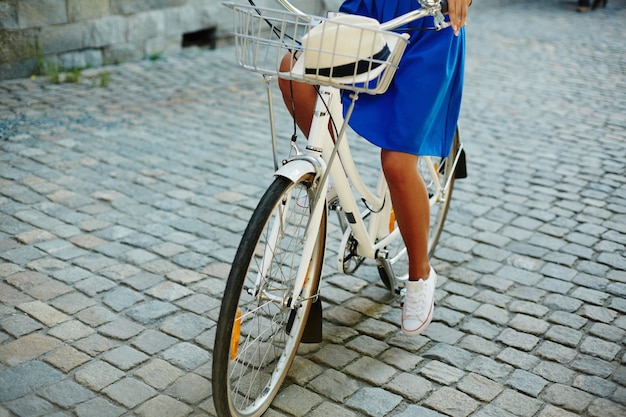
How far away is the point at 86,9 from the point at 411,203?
17.2 ft

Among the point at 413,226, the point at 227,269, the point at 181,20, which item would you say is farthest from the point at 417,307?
the point at 181,20

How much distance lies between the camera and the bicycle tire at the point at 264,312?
2.21 metres

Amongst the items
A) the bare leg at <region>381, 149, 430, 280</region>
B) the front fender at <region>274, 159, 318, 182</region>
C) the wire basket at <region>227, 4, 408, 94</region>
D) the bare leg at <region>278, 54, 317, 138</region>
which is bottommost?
the bare leg at <region>381, 149, 430, 280</region>

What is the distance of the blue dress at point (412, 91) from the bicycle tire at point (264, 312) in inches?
14.3

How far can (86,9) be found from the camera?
6988mm

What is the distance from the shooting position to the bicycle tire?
221cm

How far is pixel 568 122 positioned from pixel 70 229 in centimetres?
459

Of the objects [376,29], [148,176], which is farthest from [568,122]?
[376,29]

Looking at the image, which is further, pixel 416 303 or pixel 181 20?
pixel 181 20

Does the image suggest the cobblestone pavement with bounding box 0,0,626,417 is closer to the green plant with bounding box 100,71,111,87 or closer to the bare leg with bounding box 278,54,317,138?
the green plant with bounding box 100,71,111,87

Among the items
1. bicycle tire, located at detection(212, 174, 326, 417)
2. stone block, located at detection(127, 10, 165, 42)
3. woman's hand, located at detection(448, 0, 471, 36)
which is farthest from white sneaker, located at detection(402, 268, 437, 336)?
stone block, located at detection(127, 10, 165, 42)

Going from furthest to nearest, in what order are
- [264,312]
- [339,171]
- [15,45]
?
1. [15,45]
2. [264,312]
3. [339,171]

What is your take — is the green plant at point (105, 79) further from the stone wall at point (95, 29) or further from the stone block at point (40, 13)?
the stone block at point (40, 13)

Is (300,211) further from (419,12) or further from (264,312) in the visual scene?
(419,12)
